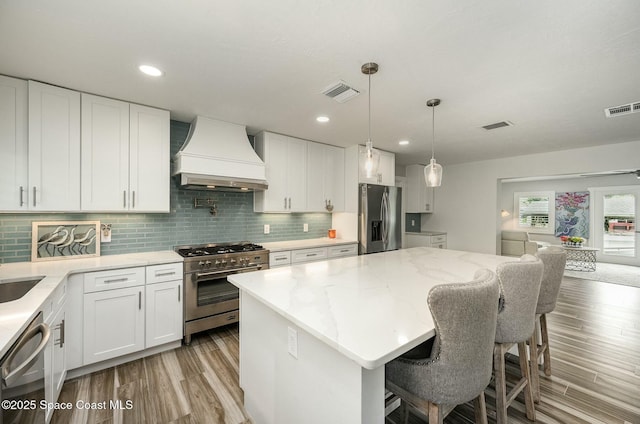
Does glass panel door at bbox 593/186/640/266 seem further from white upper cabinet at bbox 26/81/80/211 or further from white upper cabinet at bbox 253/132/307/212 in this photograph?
white upper cabinet at bbox 26/81/80/211

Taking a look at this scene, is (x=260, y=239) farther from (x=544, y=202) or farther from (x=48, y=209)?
(x=544, y=202)

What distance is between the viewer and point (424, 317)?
123 cm

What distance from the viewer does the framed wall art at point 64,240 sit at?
242 cm

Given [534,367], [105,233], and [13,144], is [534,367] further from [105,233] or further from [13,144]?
[13,144]

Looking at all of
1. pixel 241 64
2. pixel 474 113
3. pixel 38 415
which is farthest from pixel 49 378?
pixel 474 113

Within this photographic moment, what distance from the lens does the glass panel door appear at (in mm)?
6895

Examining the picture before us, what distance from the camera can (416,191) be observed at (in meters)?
6.12

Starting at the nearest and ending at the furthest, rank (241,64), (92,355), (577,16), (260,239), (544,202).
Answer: (577,16) < (241,64) < (92,355) < (260,239) < (544,202)

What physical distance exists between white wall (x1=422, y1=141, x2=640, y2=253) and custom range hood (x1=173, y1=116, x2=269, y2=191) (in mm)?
4606

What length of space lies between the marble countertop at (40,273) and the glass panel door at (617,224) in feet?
33.2

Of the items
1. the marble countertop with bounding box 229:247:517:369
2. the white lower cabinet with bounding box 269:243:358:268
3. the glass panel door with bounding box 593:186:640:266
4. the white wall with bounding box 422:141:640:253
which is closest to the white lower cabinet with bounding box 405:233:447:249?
the white wall with bounding box 422:141:640:253

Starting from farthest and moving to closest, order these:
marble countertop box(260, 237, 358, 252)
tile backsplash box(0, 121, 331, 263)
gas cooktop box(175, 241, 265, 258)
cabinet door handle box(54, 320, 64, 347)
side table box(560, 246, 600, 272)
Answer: side table box(560, 246, 600, 272) → marble countertop box(260, 237, 358, 252) → gas cooktop box(175, 241, 265, 258) → tile backsplash box(0, 121, 331, 263) → cabinet door handle box(54, 320, 64, 347)

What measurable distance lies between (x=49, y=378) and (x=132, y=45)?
7.09 ft

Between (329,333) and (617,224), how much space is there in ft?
32.2
